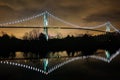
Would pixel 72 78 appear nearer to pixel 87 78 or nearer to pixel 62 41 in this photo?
pixel 87 78

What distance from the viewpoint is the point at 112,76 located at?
1237cm

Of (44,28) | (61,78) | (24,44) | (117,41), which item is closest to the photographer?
(61,78)

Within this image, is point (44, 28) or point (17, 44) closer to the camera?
point (44, 28)

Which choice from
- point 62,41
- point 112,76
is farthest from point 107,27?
point 112,76

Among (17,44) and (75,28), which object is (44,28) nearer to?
(75,28)

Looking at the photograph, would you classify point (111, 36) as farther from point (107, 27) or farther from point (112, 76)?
point (112, 76)

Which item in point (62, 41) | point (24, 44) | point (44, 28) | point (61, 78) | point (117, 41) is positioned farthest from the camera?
point (117, 41)

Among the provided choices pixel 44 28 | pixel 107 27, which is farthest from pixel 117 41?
pixel 44 28

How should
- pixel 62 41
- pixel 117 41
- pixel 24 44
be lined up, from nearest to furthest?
pixel 24 44
pixel 62 41
pixel 117 41

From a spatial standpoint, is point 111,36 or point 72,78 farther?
point 111,36

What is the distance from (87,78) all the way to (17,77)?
2.69m

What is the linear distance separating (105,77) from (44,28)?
27479 millimetres

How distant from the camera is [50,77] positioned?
1256 centimetres

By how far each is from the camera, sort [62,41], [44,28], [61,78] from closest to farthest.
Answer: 1. [61,78]
2. [44,28]
3. [62,41]
